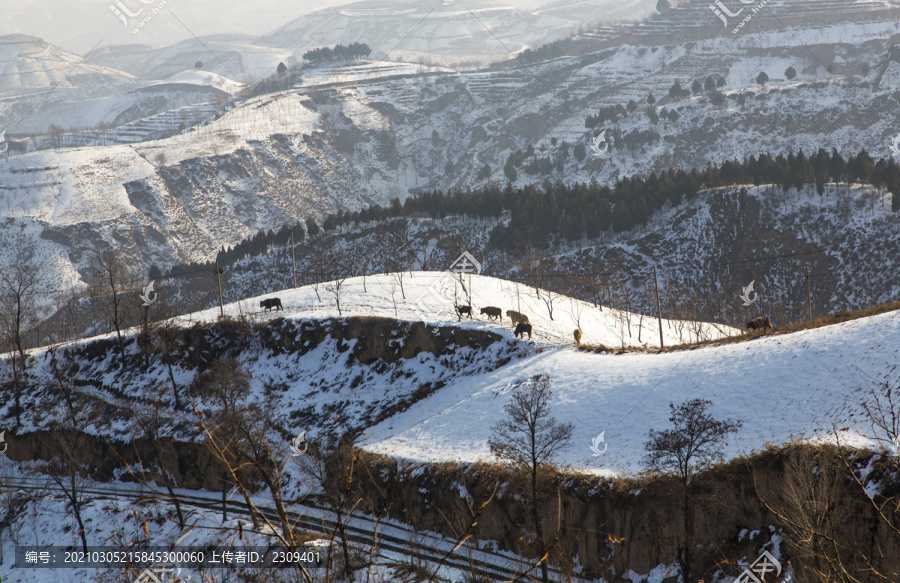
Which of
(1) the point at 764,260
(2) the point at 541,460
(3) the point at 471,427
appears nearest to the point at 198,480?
(3) the point at 471,427

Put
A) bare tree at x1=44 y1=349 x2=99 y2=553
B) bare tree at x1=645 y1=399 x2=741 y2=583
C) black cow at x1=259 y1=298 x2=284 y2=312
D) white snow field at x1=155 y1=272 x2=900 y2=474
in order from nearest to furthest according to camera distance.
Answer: bare tree at x1=645 y1=399 x2=741 y2=583 → white snow field at x1=155 y1=272 x2=900 y2=474 → bare tree at x1=44 y1=349 x2=99 y2=553 → black cow at x1=259 y1=298 x2=284 y2=312

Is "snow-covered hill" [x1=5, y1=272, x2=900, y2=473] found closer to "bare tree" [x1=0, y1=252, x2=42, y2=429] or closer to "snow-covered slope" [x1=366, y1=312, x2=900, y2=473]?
"snow-covered slope" [x1=366, y1=312, x2=900, y2=473]

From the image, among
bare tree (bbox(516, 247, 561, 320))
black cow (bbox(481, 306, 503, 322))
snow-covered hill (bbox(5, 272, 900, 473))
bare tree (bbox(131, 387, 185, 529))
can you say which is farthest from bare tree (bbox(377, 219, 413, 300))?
bare tree (bbox(131, 387, 185, 529))

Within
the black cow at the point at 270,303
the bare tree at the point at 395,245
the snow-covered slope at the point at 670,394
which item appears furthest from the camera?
the bare tree at the point at 395,245

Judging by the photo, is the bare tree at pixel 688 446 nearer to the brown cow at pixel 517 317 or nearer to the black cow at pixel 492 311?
the brown cow at pixel 517 317

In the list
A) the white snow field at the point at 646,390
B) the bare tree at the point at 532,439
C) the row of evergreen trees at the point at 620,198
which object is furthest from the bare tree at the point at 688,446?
the row of evergreen trees at the point at 620,198

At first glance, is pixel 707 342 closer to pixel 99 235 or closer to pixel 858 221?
pixel 858 221
